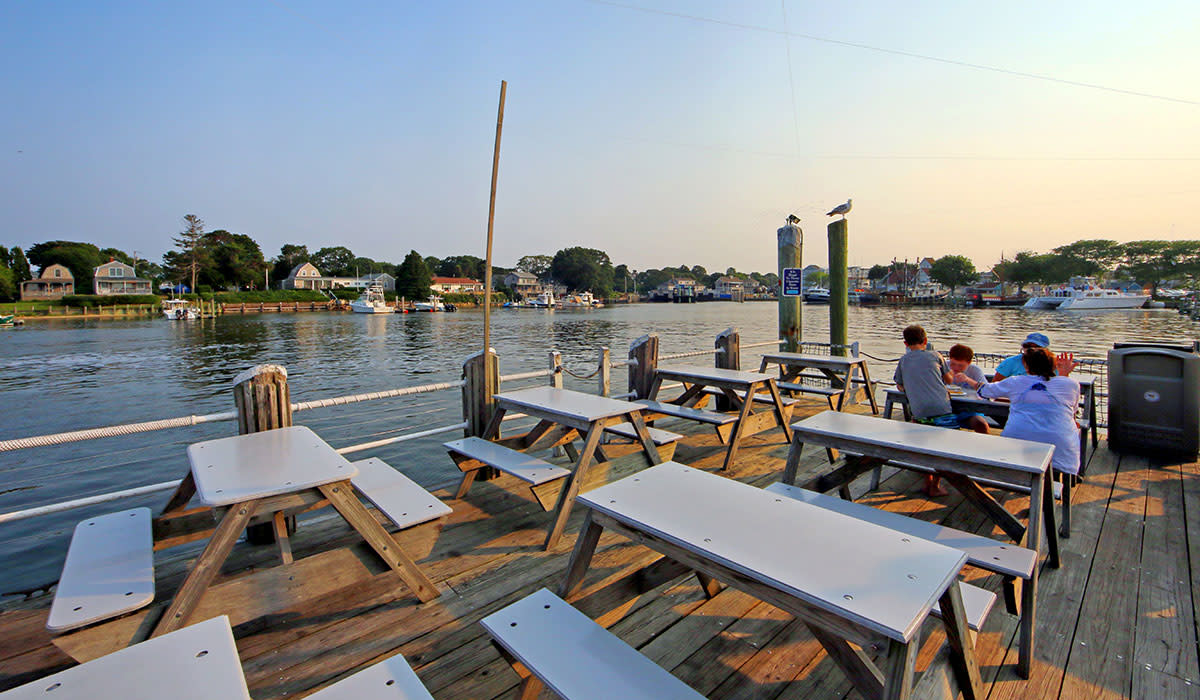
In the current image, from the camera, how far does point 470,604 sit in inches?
104

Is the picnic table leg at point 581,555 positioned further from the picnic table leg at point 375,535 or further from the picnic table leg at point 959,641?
the picnic table leg at point 959,641

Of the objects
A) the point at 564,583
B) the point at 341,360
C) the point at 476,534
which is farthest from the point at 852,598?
the point at 341,360

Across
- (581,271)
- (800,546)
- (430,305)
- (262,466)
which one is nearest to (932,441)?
(800,546)

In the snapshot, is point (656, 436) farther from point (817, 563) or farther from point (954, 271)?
point (954, 271)

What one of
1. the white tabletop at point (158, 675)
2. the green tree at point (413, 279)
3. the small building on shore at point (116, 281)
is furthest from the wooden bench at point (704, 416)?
the small building on shore at point (116, 281)

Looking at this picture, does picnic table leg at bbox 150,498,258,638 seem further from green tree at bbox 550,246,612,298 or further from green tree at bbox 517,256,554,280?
green tree at bbox 517,256,554,280

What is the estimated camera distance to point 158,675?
117 cm

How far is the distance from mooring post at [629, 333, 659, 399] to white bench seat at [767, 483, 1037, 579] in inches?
120

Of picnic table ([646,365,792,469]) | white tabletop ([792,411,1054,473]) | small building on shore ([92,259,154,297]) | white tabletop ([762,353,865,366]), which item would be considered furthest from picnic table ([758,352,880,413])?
small building on shore ([92,259,154,297])

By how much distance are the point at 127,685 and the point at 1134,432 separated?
697 centimetres

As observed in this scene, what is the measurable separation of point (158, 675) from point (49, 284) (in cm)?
10553

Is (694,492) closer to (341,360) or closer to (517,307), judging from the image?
(341,360)

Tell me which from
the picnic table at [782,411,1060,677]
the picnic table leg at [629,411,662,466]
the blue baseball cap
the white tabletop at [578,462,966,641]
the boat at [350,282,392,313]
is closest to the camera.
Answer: the white tabletop at [578,462,966,641]

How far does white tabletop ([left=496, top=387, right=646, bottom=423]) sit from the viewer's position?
Answer: 3.42 metres
